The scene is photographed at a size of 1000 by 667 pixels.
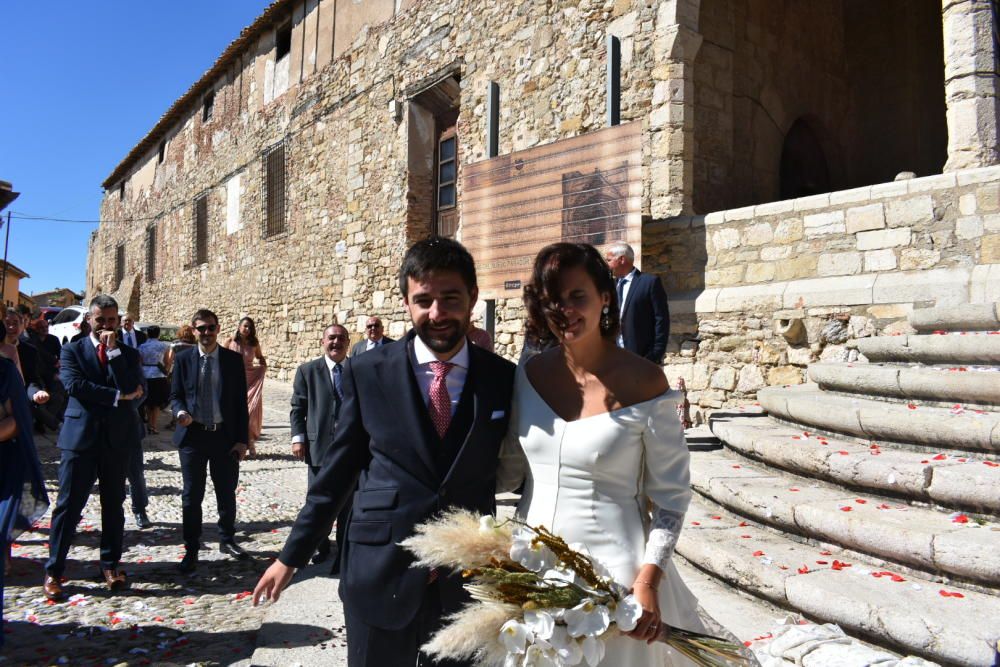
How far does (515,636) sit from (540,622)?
59 mm

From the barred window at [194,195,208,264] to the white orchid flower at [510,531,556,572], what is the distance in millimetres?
22621

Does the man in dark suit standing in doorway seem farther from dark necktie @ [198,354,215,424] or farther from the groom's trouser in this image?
the groom's trouser

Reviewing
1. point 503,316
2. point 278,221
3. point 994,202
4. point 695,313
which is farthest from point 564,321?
point 278,221

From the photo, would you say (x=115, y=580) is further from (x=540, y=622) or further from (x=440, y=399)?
(x=540, y=622)

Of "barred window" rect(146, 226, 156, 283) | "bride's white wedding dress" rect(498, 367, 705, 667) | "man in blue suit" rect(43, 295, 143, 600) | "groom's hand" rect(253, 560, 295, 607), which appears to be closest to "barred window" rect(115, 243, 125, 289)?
"barred window" rect(146, 226, 156, 283)

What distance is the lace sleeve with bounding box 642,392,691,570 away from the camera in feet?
5.63

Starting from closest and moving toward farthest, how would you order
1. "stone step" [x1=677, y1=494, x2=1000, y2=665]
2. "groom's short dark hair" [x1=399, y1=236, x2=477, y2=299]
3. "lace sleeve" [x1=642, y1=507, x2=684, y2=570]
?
1. "lace sleeve" [x1=642, y1=507, x2=684, y2=570]
2. "groom's short dark hair" [x1=399, y1=236, x2=477, y2=299]
3. "stone step" [x1=677, y1=494, x2=1000, y2=665]

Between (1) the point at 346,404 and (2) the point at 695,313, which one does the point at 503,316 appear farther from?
(1) the point at 346,404

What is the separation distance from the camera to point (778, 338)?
680 centimetres

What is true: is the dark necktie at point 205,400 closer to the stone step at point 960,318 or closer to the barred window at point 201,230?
the stone step at point 960,318

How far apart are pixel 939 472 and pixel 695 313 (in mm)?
4246

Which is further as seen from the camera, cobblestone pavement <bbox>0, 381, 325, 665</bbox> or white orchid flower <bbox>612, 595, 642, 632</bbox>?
cobblestone pavement <bbox>0, 381, 325, 665</bbox>

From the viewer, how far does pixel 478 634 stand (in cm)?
141

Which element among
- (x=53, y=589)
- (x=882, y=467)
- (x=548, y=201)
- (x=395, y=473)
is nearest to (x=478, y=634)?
(x=395, y=473)
